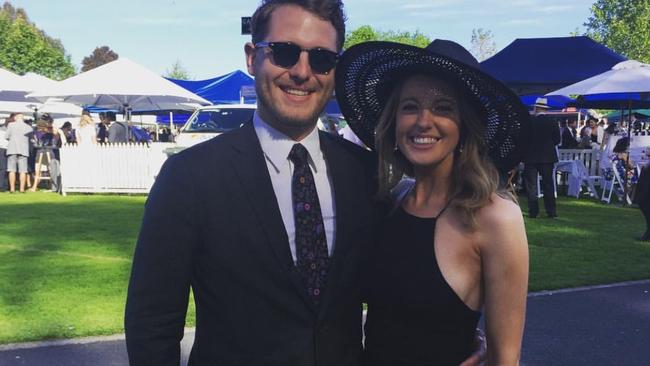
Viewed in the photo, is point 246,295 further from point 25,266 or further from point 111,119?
point 111,119

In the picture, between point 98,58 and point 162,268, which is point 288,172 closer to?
point 162,268

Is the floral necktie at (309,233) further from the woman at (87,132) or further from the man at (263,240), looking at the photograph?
the woman at (87,132)

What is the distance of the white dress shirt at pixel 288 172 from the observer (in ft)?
6.87

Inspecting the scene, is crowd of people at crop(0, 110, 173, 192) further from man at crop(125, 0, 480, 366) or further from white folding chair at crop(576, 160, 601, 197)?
man at crop(125, 0, 480, 366)

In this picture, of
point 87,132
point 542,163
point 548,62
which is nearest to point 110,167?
point 87,132

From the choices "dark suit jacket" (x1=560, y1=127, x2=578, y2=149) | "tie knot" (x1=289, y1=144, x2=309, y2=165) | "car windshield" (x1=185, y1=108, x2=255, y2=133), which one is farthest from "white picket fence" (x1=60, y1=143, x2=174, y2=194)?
"tie knot" (x1=289, y1=144, x2=309, y2=165)

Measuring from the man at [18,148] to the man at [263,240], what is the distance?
16082mm

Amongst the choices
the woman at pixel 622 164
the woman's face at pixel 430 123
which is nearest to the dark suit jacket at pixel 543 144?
the woman at pixel 622 164

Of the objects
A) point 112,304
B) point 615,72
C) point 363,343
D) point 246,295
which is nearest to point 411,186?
point 363,343

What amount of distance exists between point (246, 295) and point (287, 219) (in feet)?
0.86

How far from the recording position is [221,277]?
1998 millimetres

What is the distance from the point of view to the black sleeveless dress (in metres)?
2.26

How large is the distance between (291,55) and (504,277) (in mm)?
966

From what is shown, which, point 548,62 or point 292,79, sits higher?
point 548,62
